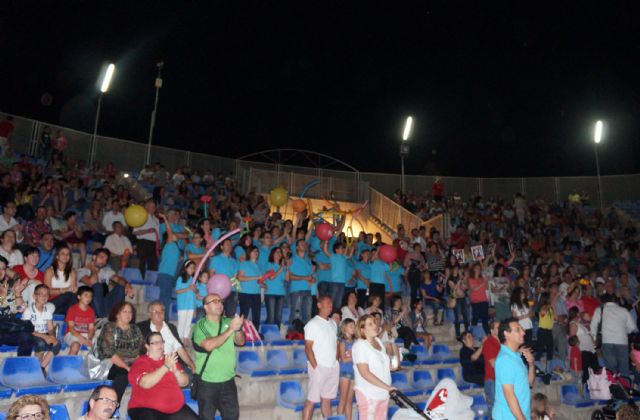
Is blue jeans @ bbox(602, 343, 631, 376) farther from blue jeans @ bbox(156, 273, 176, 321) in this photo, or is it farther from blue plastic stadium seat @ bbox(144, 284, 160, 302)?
blue plastic stadium seat @ bbox(144, 284, 160, 302)

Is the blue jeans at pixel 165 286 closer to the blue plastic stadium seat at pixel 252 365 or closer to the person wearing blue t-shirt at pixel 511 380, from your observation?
the blue plastic stadium seat at pixel 252 365

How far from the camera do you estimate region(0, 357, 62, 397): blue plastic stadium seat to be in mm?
5320

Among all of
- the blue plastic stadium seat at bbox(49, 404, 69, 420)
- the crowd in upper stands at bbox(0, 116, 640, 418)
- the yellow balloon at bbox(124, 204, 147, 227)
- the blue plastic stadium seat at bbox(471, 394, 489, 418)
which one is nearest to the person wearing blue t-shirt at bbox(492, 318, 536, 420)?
the crowd in upper stands at bbox(0, 116, 640, 418)

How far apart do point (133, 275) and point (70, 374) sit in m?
3.89

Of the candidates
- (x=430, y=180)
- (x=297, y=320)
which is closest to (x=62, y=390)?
(x=297, y=320)

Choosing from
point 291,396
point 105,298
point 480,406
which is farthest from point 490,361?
point 105,298

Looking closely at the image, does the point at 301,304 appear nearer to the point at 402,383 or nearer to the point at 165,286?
the point at 402,383

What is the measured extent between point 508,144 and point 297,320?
27.3 meters

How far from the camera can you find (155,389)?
4445mm

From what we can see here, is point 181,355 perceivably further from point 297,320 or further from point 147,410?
point 297,320

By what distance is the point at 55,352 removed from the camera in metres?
6.07

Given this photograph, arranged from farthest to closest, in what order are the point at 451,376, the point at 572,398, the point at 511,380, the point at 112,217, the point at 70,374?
1. the point at 112,217
2. the point at 572,398
3. the point at 451,376
4. the point at 70,374
5. the point at 511,380

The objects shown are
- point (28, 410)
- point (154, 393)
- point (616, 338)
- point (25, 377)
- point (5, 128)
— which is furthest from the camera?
point (5, 128)

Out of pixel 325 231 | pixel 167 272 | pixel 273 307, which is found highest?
pixel 325 231
